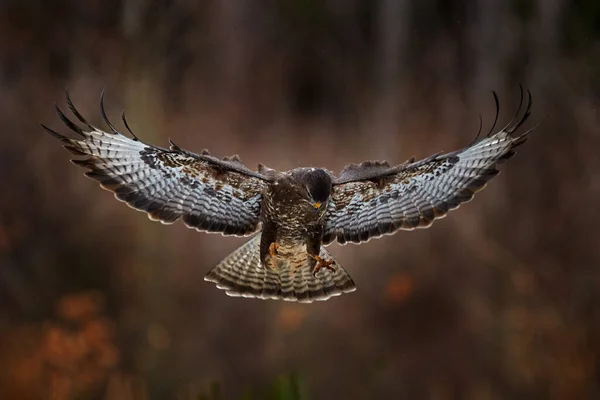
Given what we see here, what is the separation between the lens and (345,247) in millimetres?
2996

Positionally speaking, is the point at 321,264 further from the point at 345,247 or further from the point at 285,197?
the point at 345,247

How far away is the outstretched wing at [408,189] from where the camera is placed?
2041 millimetres

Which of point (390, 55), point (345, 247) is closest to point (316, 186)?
point (345, 247)

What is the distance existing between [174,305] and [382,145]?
A: 1.13 meters

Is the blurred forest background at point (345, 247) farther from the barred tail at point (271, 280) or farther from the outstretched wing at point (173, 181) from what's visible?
the outstretched wing at point (173, 181)

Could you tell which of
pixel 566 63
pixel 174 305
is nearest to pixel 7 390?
pixel 174 305

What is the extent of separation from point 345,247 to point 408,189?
86cm

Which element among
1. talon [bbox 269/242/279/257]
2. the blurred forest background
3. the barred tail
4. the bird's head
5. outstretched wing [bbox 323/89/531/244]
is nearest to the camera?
the bird's head

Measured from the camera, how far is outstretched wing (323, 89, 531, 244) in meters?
2.04

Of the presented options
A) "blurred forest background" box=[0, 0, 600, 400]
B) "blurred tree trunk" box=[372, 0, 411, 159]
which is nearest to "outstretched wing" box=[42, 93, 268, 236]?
"blurred forest background" box=[0, 0, 600, 400]

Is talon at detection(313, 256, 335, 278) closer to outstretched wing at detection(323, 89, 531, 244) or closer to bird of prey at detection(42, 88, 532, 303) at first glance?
bird of prey at detection(42, 88, 532, 303)

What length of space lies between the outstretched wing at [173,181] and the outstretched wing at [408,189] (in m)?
0.27

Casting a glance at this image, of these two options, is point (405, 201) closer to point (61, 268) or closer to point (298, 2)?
point (298, 2)

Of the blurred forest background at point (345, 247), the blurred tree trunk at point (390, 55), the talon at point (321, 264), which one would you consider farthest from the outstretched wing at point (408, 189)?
the blurred tree trunk at point (390, 55)
